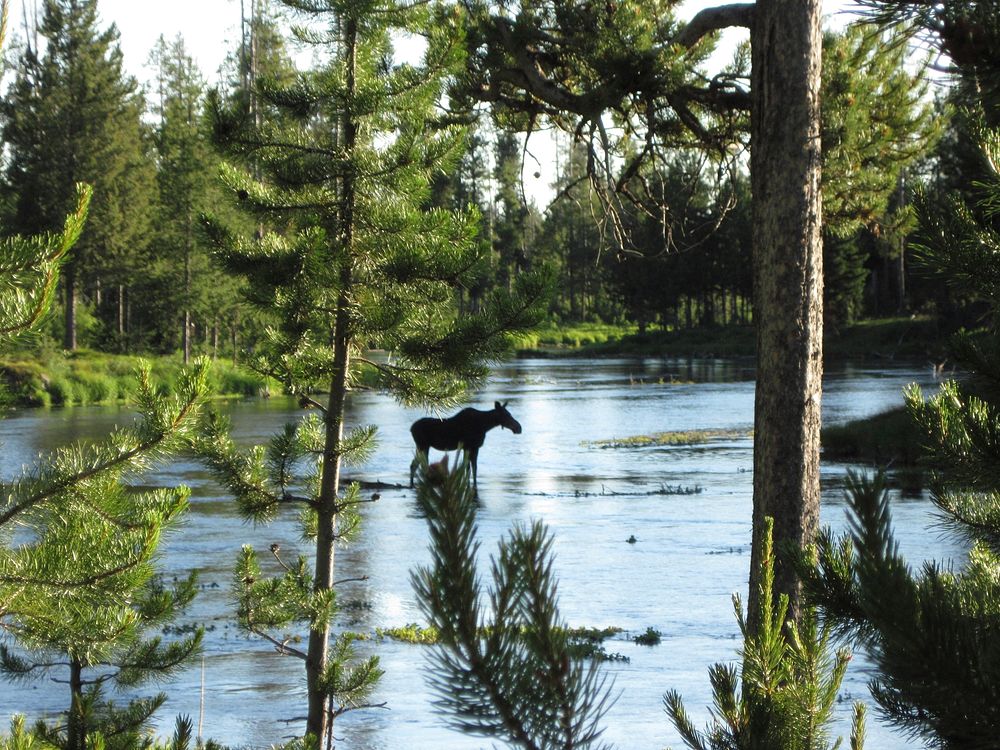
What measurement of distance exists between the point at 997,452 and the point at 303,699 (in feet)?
24.0

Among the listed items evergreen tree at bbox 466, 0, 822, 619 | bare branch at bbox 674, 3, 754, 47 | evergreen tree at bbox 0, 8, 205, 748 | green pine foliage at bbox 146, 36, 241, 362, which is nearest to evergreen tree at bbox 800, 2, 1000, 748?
evergreen tree at bbox 0, 8, 205, 748

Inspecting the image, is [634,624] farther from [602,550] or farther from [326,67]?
[326,67]

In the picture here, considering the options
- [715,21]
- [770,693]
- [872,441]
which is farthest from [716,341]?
[770,693]

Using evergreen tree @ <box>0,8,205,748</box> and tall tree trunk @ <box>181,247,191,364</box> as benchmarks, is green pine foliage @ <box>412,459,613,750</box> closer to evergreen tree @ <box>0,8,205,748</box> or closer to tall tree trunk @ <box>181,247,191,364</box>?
evergreen tree @ <box>0,8,205,748</box>

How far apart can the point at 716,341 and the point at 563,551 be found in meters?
68.3

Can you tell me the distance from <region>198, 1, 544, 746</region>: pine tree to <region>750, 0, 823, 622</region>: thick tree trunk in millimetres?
1465

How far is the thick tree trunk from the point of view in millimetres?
7145

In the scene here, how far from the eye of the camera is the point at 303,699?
9.33 metres

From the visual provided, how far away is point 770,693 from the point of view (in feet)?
9.07

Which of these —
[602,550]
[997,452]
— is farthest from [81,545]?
[602,550]

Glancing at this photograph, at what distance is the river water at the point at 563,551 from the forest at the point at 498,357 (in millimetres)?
284

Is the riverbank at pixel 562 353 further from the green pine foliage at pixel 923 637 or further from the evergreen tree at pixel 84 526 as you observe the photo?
the green pine foliage at pixel 923 637

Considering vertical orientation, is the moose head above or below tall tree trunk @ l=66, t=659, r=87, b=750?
above

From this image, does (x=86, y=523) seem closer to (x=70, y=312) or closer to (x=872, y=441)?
(x=872, y=441)
